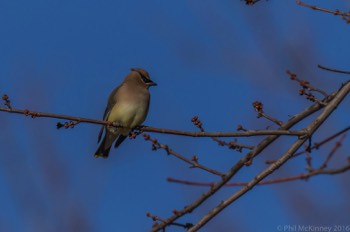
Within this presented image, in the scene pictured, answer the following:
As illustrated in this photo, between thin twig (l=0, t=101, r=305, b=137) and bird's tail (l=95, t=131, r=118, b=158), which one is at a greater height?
bird's tail (l=95, t=131, r=118, b=158)

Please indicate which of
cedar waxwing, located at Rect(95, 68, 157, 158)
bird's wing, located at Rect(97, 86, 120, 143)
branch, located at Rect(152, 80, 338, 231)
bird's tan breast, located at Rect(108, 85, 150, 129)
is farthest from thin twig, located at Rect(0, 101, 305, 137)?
bird's wing, located at Rect(97, 86, 120, 143)

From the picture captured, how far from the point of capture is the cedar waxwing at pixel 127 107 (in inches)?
275

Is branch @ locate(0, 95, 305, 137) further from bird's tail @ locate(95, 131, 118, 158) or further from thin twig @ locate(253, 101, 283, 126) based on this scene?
bird's tail @ locate(95, 131, 118, 158)

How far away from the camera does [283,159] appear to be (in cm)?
371

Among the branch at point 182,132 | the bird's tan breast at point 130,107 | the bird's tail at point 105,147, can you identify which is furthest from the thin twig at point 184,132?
the bird's tail at point 105,147

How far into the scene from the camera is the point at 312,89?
4.10 meters

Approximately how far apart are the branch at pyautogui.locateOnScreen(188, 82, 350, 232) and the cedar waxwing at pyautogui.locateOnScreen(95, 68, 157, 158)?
118 inches

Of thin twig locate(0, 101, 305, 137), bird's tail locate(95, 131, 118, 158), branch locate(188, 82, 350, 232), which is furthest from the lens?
bird's tail locate(95, 131, 118, 158)

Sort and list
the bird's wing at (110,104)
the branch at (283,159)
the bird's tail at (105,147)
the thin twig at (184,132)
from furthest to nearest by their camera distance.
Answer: the bird's tail at (105,147)
the bird's wing at (110,104)
the thin twig at (184,132)
the branch at (283,159)

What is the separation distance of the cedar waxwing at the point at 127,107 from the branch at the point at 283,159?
3003 mm

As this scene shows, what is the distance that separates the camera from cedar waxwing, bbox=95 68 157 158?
699cm

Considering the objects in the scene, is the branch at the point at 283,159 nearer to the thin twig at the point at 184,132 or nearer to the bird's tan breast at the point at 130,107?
the thin twig at the point at 184,132

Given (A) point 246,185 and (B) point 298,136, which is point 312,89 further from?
(A) point 246,185

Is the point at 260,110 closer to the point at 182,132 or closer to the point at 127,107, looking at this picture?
the point at 182,132
